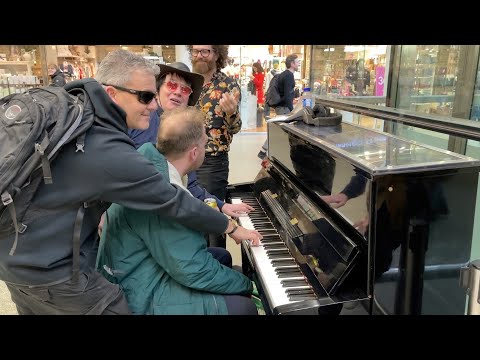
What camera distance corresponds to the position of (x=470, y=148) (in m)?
1.98

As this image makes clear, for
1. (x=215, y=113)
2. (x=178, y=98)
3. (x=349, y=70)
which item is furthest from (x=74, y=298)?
(x=349, y=70)

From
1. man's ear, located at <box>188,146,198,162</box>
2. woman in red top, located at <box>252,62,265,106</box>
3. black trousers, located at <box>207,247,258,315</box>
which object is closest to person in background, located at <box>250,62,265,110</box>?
woman in red top, located at <box>252,62,265,106</box>

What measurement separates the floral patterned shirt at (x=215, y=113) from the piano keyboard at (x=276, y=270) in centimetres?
83

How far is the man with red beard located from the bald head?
43.3 inches

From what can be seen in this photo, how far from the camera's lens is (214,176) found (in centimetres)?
297

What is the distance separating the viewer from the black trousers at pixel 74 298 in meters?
1.34

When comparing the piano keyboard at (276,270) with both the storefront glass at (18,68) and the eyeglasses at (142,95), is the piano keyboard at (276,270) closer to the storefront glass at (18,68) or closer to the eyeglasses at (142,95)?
the eyeglasses at (142,95)

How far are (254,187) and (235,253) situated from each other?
1.25 metres

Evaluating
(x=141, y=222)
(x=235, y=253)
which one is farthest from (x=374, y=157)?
(x=235, y=253)

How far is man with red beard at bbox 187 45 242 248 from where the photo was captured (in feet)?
9.32

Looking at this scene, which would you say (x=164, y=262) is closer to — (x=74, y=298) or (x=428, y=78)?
(x=74, y=298)

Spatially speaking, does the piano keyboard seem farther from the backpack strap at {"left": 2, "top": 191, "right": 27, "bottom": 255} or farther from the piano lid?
the backpack strap at {"left": 2, "top": 191, "right": 27, "bottom": 255}

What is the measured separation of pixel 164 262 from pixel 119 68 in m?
0.79

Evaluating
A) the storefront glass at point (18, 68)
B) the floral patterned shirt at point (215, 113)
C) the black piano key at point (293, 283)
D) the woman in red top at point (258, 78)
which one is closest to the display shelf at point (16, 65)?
the storefront glass at point (18, 68)
